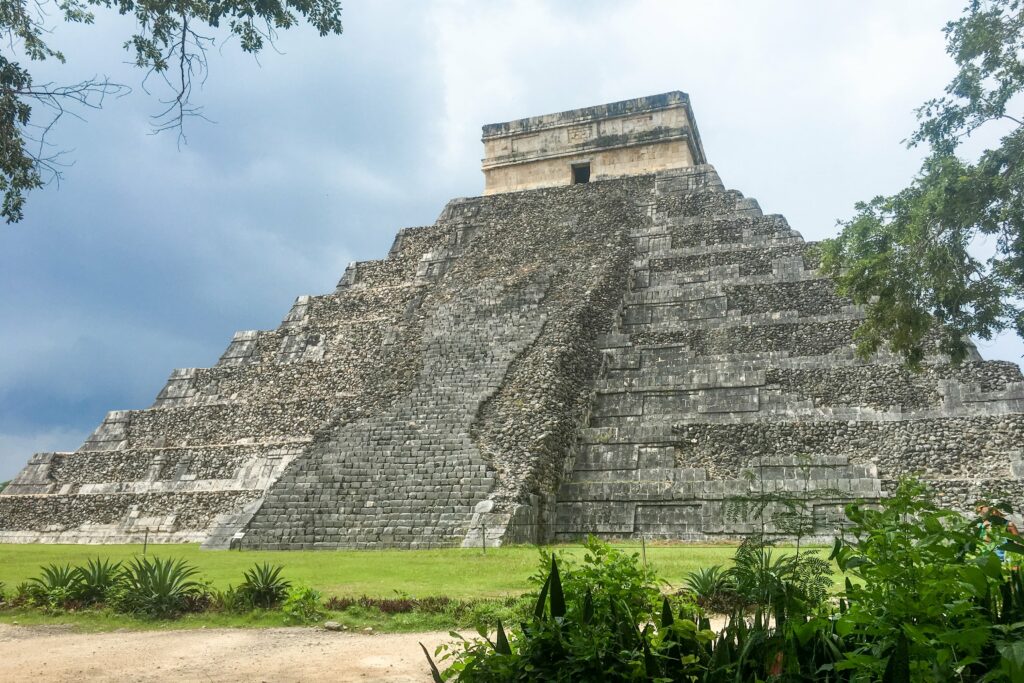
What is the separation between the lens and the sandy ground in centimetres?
551

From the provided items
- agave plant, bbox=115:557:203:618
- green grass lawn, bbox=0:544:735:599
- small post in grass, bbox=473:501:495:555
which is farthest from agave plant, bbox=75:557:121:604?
small post in grass, bbox=473:501:495:555

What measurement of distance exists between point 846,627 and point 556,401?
12567 mm

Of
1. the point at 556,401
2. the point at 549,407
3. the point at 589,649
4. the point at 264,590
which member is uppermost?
the point at 556,401

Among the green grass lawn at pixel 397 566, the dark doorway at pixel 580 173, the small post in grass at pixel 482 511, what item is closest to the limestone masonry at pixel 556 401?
the small post in grass at pixel 482 511

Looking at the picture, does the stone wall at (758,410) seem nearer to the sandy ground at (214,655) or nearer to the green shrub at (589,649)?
the sandy ground at (214,655)

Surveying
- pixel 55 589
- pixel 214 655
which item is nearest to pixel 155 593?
pixel 55 589

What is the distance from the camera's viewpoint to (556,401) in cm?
1536

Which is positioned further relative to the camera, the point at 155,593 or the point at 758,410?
the point at 758,410

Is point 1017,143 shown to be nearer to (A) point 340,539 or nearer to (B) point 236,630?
(B) point 236,630

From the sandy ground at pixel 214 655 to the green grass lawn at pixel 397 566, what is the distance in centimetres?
144

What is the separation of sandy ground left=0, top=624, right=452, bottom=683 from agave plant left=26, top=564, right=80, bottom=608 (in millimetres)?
766

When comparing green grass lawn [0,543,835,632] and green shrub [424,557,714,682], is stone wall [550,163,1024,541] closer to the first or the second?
green grass lawn [0,543,835,632]

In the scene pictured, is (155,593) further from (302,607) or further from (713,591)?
(713,591)

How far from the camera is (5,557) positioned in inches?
513
